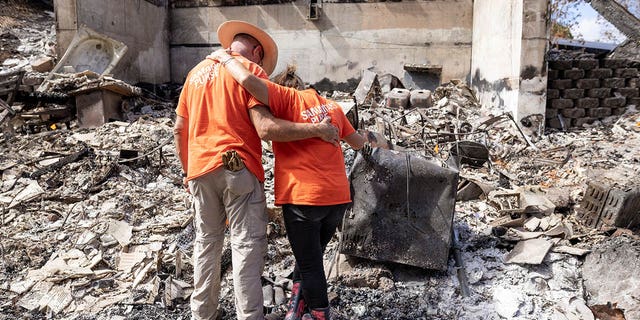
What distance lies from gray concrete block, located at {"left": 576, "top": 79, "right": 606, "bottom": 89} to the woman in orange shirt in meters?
6.33

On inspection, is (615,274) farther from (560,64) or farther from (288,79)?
(560,64)

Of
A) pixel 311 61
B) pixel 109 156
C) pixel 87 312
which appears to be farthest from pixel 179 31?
pixel 87 312

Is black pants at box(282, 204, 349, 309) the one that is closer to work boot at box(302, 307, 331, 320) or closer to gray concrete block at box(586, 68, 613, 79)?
work boot at box(302, 307, 331, 320)

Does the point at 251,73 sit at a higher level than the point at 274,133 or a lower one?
higher

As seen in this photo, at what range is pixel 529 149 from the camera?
6.09m

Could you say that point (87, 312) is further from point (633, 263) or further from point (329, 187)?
point (633, 263)

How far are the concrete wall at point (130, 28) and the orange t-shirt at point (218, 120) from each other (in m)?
6.74

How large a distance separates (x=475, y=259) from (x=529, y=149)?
341cm

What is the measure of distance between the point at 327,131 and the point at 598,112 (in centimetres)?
682

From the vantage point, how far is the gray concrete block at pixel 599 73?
7090 millimetres

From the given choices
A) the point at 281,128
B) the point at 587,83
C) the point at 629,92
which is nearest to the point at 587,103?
the point at 587,83

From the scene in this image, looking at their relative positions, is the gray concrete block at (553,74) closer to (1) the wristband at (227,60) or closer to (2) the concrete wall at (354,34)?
(2) the concrete wall at (354,34)

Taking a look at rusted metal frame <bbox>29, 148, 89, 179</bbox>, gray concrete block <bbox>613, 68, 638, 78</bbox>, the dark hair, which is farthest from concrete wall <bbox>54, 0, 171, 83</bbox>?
gray concrete block <bbox>613, 68, 638, 78</bbox>

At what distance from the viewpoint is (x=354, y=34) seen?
10.1 m
